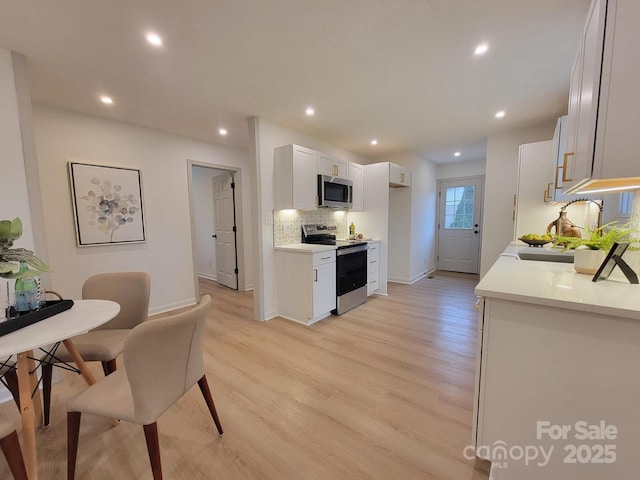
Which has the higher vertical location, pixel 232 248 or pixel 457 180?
pixel 457 180

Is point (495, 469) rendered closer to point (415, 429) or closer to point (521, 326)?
point (415, 429)

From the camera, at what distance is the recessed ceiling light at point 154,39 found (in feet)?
5.55

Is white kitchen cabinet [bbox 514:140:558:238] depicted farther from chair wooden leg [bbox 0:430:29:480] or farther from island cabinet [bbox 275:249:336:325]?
chair wooden leg [bbox 0:430:29:480]

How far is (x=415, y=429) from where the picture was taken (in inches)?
62.0

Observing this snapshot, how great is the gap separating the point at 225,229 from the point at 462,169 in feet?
17.3

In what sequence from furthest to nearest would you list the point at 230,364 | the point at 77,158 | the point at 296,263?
1. the point at 296,263
2. the point at 77,158
3. the point at 230,364

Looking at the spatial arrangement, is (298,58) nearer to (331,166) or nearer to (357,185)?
(331,166)

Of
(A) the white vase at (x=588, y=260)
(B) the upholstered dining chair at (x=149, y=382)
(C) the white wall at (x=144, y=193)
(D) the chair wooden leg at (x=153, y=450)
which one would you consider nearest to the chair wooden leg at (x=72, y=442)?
(B) the upholstered dining chair at (x=149, y=382)

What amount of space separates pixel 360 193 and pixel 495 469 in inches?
145

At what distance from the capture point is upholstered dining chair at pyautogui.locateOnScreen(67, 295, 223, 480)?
1087 millimetres

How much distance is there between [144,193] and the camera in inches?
132

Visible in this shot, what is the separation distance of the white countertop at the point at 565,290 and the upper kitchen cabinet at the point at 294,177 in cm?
225

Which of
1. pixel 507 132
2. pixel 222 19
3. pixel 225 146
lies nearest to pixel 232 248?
pixel 225 146

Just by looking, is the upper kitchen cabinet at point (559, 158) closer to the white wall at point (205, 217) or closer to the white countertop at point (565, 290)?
the white countertop at point (565, 290)
